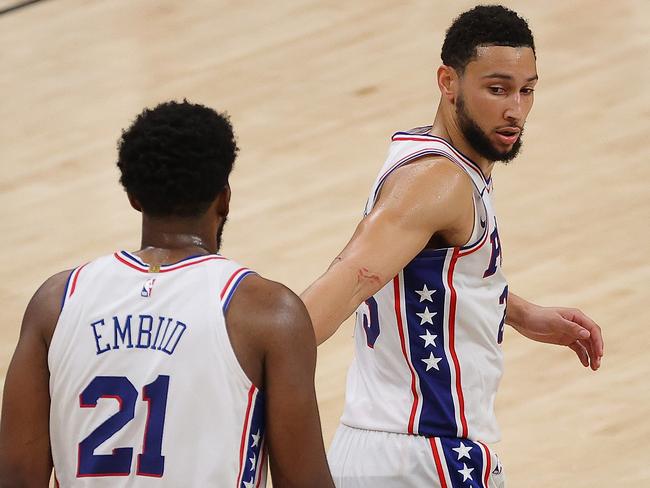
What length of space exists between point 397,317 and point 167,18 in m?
6.23

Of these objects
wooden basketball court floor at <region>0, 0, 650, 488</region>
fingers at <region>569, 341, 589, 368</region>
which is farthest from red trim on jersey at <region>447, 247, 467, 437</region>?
wooden basketball court floor at <region>0, 0, 650, 488</region>

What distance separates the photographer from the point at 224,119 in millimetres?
2652

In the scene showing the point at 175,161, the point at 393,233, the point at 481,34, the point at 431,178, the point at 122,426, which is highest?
the point at 481,34

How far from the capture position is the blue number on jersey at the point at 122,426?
8.17 ft

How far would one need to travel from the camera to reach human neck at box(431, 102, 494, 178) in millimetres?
3662

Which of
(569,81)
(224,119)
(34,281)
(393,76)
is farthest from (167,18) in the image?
(224,119)

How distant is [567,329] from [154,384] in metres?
1.82

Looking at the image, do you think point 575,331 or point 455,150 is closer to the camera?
point 455,150

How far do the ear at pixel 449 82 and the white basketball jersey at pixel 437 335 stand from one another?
0.15 meters

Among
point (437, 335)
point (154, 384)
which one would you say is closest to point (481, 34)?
point (437, 335)

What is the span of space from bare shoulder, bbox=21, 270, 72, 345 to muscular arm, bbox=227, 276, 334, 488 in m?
0.32

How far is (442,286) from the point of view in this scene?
3.45m

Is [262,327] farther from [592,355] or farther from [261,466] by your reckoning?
[592,355]

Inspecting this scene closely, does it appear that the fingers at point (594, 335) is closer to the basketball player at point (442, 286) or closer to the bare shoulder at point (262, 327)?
the basketball player at point (442, 286)
